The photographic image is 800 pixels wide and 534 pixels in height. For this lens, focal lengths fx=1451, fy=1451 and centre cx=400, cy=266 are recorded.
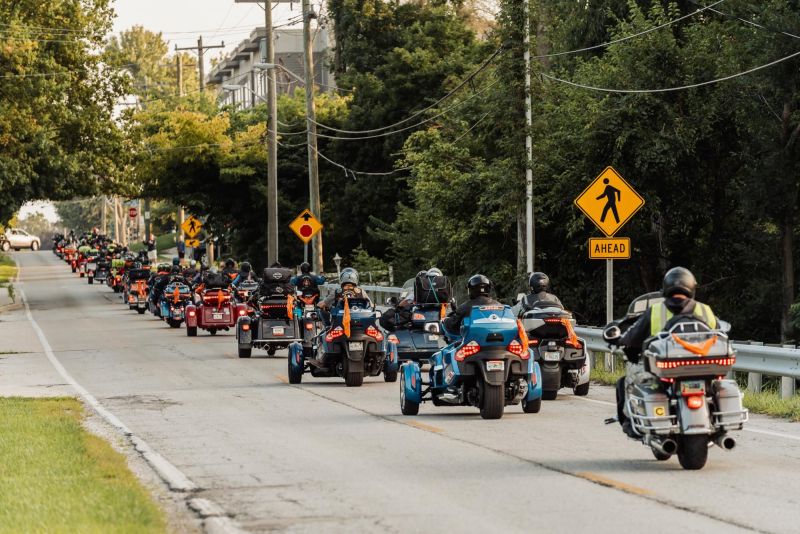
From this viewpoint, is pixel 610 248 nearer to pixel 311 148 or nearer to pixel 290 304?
pixel 290 304

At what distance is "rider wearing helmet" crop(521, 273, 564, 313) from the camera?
1920cm

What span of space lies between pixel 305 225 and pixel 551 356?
93.8 feet

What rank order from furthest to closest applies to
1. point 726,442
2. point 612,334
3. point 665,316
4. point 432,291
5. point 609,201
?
point 609,201, point 432,291, point 612,334, point 665,316, point 726,442

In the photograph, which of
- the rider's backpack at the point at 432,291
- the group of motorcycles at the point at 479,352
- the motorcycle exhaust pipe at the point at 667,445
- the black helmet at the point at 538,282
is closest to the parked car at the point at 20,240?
the group of motorcycles at the point at 479,352

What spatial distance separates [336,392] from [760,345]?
19.8 feet

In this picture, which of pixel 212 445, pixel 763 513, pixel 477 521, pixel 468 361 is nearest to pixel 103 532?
pixel 477 521

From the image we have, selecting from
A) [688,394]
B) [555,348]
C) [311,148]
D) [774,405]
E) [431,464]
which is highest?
[311,148]

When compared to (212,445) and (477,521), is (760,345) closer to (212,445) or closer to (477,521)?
(212,445)

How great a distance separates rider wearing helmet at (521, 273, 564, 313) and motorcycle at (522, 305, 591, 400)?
0.08 m

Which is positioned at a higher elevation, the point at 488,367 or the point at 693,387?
the point at 693,387

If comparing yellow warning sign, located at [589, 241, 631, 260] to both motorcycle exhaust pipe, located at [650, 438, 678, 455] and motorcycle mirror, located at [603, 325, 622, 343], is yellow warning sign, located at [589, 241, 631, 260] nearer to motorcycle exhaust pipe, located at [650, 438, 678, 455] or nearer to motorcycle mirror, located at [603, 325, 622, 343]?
motorcycle mirror, located at [603, 325, 622, 343]

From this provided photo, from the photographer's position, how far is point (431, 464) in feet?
41.8

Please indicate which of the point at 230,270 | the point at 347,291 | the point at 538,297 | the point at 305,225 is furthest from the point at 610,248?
the point at 305,225

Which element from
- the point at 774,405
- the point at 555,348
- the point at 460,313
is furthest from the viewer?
the point at 555,348
